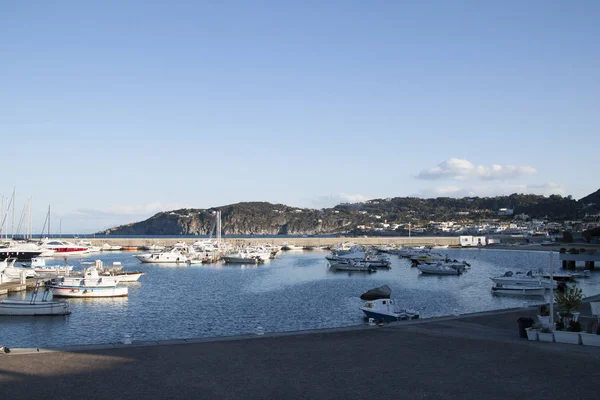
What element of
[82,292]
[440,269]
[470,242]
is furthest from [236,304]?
[470,242]

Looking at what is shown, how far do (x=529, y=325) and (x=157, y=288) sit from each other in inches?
1563

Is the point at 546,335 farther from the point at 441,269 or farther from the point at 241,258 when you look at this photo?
the point at 241,258

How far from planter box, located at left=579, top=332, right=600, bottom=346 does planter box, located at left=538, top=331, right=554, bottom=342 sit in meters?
0.94

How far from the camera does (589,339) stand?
16.3m

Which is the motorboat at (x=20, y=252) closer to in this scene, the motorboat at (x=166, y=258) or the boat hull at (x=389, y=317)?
the motorboat at (x=166, y=258)

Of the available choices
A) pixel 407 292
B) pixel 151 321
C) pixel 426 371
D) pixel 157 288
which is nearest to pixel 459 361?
pixel 426 371

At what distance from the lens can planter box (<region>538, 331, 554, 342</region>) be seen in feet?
56.4

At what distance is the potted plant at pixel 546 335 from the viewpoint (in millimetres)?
17208

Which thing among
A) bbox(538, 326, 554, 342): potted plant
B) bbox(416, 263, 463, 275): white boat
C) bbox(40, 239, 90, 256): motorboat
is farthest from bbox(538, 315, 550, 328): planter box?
bbox(40, 239, 90, 256): motorboat

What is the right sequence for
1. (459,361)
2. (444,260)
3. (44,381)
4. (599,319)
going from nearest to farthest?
(44,381)
(459,361)
(599,319)
(444,260)

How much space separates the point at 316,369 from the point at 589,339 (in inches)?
330

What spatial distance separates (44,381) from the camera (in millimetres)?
12680

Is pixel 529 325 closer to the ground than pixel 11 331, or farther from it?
farther from it

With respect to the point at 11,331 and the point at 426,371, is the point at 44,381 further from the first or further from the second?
the point at 11,331
